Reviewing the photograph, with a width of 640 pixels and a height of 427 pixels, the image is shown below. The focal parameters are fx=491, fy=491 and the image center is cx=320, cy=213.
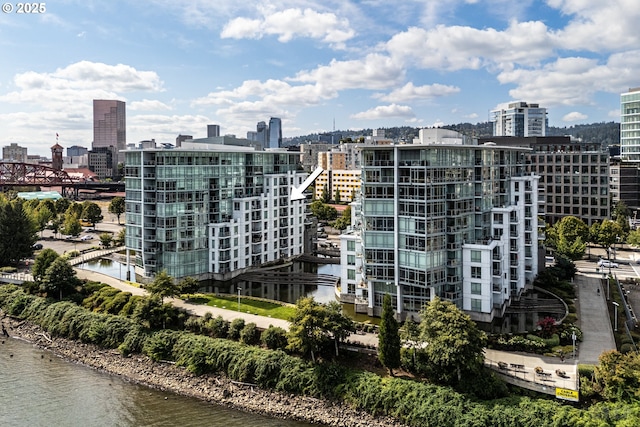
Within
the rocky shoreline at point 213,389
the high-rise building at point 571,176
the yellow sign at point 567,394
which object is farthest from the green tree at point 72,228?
the yellow sign at point 567,394

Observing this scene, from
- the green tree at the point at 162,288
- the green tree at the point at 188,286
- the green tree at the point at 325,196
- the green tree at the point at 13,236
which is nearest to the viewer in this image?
the green tree at the point at 162,288

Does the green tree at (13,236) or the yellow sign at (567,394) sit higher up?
the green tree at (13,236)

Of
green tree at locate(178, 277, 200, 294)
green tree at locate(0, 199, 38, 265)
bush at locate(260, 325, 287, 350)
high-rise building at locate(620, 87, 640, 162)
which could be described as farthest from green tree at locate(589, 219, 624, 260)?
green tree at locate(0, 199, 38, 265)

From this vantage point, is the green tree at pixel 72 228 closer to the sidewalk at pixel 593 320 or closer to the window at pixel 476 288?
the window at pixel 476 288

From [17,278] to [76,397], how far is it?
92.3 feet

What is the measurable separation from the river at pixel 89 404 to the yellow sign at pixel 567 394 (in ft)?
50.7

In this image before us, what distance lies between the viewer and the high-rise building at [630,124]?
375 ft

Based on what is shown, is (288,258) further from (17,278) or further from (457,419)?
(457,419)

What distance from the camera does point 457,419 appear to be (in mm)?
28734

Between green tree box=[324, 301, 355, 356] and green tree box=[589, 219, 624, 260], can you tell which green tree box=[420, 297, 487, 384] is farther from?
green tree box=[589, 219, 624, 260]

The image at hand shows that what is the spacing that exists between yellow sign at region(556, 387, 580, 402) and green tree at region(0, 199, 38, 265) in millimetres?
63165

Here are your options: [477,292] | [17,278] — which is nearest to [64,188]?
[17,278]

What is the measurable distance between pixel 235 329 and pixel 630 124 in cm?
11554

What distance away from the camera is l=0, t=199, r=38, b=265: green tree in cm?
6231
